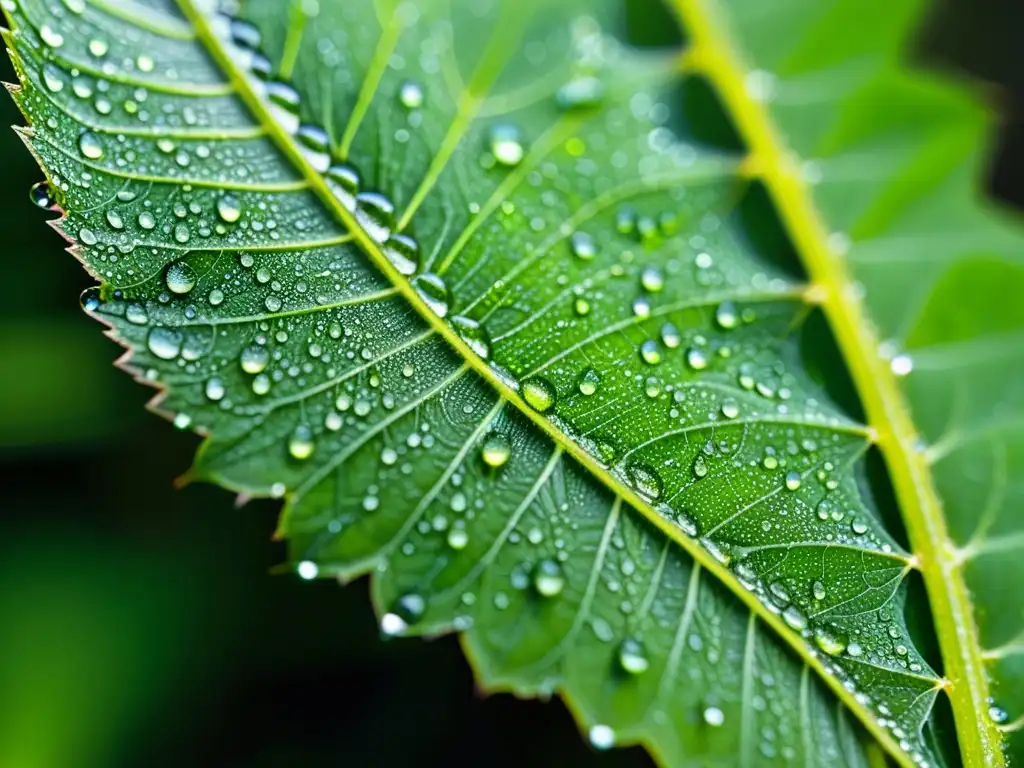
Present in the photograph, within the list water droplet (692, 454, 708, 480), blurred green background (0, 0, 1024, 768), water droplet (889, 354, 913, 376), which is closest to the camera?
water droplet (692, 454, 708, 480)

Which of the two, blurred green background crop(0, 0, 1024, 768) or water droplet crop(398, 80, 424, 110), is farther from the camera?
blurred green background crop(0, 0, 1024, 768)

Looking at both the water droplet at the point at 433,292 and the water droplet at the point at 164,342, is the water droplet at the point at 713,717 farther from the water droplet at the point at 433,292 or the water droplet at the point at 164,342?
the water droplet at the point at 164,342

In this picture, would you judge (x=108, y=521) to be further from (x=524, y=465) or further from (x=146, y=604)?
(x=524, y=465)

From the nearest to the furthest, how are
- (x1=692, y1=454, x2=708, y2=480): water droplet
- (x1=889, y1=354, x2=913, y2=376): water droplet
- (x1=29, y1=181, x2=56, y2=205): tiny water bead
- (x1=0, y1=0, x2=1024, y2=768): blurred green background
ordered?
(x1=29, y1=181, x2=56, y2=205): tiny water bead
(x1=692, y1=454, x2=708, y2=480): water droplet
(x1=889, y1=354, x2=913, y2=376): water droplet
(x1=0, y1=0, x2=1024, y2=768): blurred green background

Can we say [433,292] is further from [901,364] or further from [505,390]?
[901,364]

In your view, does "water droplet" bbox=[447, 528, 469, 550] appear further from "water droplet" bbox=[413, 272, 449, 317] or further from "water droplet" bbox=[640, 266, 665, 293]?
"water droplet" bbox=[640, 266, 665, 293]

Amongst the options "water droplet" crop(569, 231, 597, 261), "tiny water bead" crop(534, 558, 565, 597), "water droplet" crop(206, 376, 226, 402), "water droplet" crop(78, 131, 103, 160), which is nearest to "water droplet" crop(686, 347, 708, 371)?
"water droplet" crop(569, 231, 597, 261)

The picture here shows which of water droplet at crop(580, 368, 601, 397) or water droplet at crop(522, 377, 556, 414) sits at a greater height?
water droplet at crop(580, 368, 601, 397)

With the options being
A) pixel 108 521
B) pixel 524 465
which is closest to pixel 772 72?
pixel 524 465
